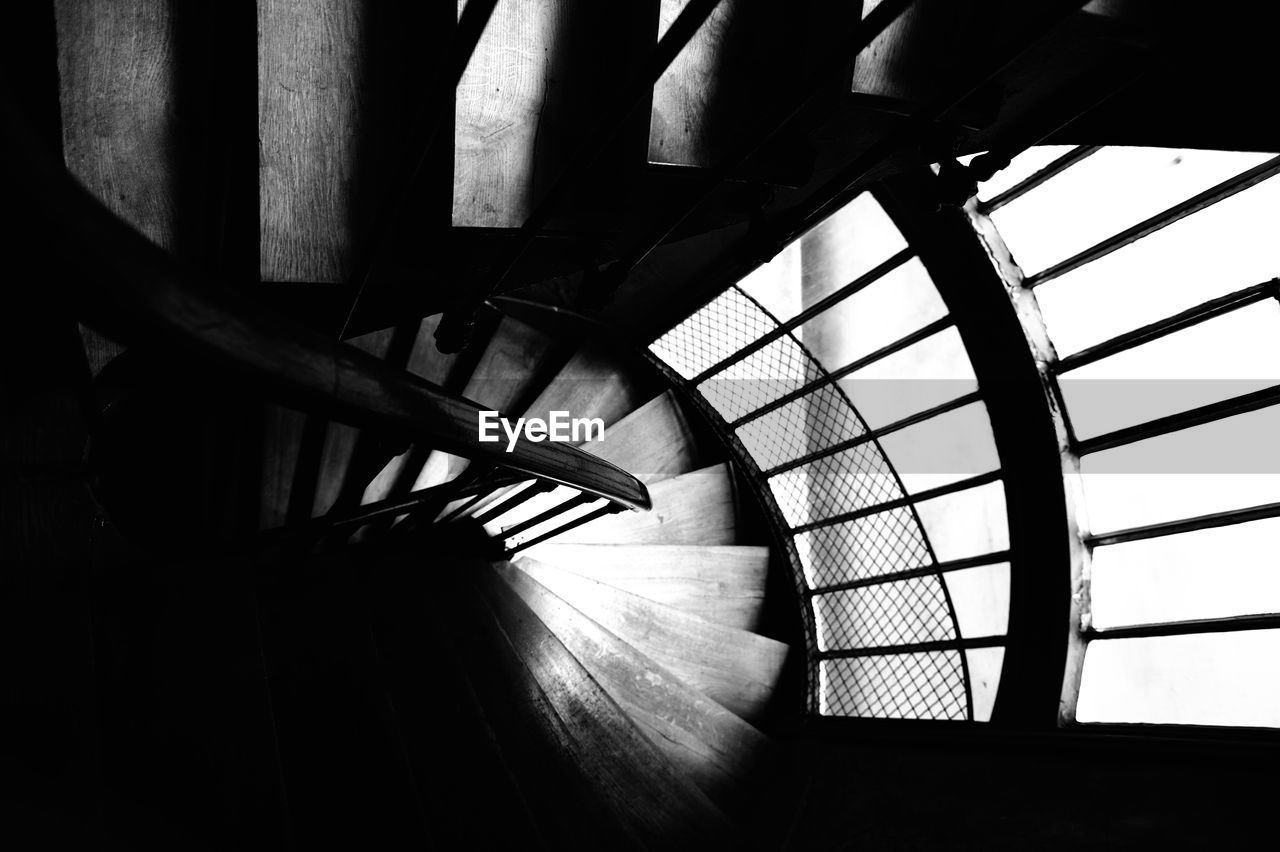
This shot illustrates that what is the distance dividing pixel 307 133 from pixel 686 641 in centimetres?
350

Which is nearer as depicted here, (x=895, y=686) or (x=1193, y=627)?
(x=1193, y=627)

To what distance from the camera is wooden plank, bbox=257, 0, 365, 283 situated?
1297 mm

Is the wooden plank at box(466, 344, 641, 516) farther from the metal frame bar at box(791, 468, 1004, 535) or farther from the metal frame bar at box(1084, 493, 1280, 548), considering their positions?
the metal frame bar at box(1084, 493, 1280, 548)

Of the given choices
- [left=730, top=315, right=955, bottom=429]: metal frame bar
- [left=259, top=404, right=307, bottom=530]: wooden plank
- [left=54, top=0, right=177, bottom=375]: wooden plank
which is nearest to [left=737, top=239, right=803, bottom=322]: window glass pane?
[left=730, top=315, right=955, bottom=429]: metal frame bar

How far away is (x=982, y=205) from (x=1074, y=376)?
82 cm

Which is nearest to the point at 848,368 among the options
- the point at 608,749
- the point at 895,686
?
the point at 895,686

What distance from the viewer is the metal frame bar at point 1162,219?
2.44 meters

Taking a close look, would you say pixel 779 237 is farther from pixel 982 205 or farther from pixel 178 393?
pixel 982 205

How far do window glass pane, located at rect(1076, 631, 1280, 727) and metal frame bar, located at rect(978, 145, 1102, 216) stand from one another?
5.83 feet

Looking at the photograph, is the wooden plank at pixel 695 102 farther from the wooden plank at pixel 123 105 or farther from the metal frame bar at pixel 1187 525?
the metal frame bar at pixel 1187 525

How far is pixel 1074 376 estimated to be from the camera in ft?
10.7

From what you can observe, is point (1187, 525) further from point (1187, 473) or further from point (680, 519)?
point (680, 519)

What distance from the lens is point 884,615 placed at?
4324mm

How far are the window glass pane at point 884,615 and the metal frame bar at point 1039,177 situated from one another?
6.15 feet
